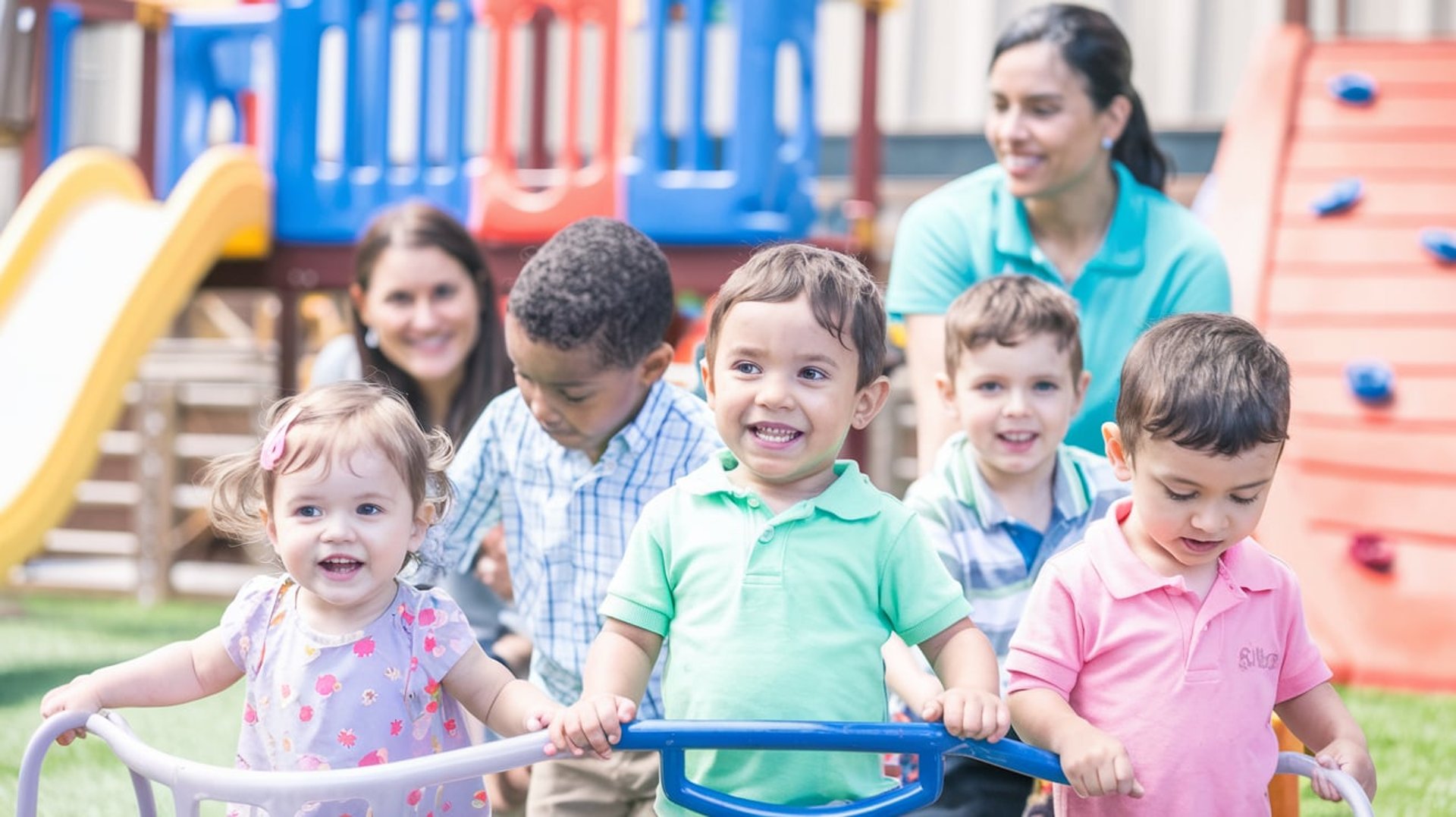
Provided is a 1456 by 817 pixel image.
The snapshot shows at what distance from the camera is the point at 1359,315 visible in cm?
550

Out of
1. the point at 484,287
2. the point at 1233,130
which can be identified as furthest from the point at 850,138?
the point at 484,287

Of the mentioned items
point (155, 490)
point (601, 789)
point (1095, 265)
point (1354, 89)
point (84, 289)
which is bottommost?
point (155, 490)

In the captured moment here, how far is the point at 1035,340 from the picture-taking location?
262 centimetres

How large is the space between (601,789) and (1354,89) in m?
5.05

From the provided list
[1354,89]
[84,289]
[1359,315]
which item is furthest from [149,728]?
[1354,89]

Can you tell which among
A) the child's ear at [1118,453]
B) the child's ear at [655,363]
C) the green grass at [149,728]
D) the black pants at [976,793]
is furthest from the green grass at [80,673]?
the child's ear at [1118,453]

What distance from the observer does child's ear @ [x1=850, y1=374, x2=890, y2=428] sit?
6.86 feet

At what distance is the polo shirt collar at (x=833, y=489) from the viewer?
2041 mm

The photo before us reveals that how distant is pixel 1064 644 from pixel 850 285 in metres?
0.52

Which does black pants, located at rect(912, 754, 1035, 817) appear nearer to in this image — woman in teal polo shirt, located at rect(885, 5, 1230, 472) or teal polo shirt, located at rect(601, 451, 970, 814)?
teal polo shirt, located at rect(601, 451, 970, 814)

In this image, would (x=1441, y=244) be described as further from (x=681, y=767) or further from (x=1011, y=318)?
(x=681, y=767)

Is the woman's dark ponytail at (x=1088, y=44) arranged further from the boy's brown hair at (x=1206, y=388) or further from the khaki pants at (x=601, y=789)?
the khaki pants at (x=601, y=789)

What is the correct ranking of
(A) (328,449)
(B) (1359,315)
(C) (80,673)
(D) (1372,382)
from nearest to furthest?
(A) (328,449)
(C) (80,673)
(D) (1372,382)
(B) (1359,315)

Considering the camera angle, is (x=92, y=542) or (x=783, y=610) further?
(x=92, y=542)
